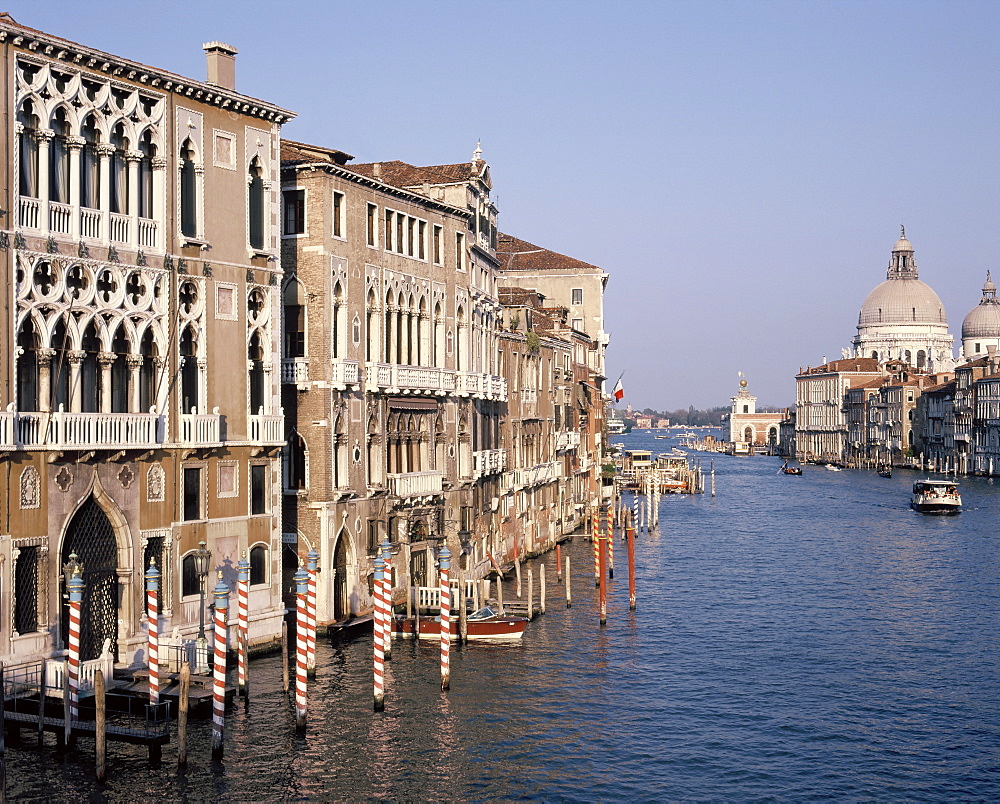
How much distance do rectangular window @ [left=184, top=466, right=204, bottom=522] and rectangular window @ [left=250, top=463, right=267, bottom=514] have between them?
1.74 m

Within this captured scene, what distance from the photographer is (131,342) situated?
78.3 feet

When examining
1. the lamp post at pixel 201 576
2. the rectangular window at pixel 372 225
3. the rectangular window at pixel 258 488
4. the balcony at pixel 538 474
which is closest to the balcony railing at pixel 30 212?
the lamp post at pixel 201 576

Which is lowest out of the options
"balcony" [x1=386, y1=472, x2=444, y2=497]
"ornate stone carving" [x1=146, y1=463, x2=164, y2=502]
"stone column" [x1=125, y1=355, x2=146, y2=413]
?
"balcony" [x1=386, y1=472, x2=444, y2=497]

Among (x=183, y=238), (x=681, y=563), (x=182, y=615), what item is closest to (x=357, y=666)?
(x=182, y=615)

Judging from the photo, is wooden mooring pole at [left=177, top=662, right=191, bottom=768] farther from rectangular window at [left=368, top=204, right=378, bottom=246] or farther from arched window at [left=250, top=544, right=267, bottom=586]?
rectangular window at [left=368, top=204, right=378, bottom=246]

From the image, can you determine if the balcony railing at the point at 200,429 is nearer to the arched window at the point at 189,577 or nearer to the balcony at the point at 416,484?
the arched window at the point at 189,577

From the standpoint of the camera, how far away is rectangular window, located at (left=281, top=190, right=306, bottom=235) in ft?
99.3

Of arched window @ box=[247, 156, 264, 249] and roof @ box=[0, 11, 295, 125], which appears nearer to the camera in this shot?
roof @ box=[0, 11, 295, 125]

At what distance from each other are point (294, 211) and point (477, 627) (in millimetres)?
10841

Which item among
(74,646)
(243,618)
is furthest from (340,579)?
(74,646)

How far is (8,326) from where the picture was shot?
21.4 meters

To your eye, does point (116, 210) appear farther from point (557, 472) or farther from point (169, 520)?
point (557, 472)

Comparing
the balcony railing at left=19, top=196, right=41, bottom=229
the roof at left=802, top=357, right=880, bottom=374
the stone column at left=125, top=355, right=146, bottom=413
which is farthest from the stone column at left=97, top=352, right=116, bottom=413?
the roof at left=802, top=357, right=880, bottom=374

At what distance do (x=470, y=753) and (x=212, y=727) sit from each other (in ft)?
14.6
